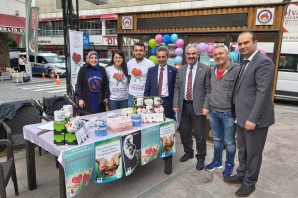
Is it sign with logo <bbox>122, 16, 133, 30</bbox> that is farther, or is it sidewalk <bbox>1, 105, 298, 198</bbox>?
sign with logo <bbox>122, 16, 133, 30</bbox>

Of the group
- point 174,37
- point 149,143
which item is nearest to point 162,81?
point 149,143

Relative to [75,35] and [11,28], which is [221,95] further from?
[11,28]

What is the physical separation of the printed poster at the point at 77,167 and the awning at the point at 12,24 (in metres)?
13.4

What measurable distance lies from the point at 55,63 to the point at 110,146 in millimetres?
15538

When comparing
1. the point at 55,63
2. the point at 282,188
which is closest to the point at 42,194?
the point at 282,188

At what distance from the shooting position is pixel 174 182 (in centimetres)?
322

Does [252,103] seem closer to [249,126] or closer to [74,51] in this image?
[249,126]

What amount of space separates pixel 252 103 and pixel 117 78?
2.07m

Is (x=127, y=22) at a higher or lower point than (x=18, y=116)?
higher

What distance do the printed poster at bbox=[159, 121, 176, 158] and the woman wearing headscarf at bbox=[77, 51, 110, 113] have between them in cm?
123

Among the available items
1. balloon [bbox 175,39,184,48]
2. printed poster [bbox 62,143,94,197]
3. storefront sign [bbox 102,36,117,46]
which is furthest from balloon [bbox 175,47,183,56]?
storefront sign [bbox 102,36,117,46]

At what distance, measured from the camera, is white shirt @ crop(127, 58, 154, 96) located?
12.6ft

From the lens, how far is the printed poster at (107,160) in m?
2.45

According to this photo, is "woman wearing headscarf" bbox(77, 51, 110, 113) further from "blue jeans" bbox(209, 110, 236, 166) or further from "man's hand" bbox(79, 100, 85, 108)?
"blue jeans" bbox(209, 110, 236, 166)
